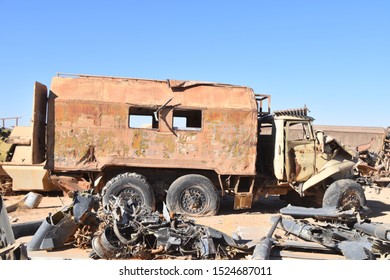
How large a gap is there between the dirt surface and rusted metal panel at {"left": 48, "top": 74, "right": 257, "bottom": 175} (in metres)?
1.13

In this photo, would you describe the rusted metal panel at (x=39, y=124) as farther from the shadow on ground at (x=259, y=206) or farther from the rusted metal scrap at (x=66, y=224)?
the shadow on ground at (x=259, y=206)

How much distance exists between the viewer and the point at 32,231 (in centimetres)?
644

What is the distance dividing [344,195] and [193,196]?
142 inches

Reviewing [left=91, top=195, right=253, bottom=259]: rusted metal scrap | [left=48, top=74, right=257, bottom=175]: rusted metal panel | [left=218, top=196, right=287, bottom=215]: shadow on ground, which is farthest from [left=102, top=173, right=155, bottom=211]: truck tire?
[left=91, top=195, right=253, bottom=259]: rusted metal scrap

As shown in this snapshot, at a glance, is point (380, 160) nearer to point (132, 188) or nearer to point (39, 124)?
point (132, 188)

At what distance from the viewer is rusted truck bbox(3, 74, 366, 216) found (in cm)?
888

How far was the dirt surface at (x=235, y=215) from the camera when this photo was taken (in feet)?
24.5

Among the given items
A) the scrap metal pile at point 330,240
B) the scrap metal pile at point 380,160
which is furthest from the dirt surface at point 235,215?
the scrap metal pile at point 380,160

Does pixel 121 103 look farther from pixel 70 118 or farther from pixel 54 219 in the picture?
pixel 54 219

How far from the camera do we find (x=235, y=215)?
9.60m

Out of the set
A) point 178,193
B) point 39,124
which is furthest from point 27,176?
point 178,193

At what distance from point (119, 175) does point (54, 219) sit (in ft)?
8.66
